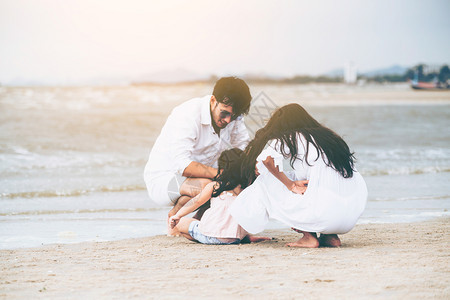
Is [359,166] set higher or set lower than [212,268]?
lower

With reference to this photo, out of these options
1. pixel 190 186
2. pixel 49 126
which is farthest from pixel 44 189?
pixel 49 126

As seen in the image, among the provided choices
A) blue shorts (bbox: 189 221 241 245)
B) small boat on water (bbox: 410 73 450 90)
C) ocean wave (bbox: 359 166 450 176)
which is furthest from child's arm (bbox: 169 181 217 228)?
small boat on water (bbox: 410 73 450 90)

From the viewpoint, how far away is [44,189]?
26.6 feet

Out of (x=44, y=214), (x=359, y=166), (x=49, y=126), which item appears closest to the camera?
(x=44, y=214)

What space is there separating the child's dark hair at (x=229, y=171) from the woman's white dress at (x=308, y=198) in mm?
182

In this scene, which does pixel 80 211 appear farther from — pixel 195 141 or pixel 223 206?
pixel 223 206

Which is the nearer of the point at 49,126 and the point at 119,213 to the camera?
the point at 119,213

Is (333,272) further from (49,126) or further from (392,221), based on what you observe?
(49,126)

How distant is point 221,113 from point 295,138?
760 millimetres

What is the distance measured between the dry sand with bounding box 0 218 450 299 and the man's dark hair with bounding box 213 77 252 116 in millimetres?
1055

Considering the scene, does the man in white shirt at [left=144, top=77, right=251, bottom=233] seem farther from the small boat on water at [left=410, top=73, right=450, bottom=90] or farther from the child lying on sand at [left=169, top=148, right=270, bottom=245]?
the small boat on water at [left=410, top=73, right=450, bottom=90]

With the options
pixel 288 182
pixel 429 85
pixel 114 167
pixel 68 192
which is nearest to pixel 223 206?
pixel 288 182

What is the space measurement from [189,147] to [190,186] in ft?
1.01

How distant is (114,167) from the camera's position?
1058 cm
